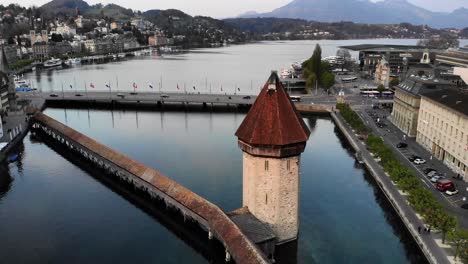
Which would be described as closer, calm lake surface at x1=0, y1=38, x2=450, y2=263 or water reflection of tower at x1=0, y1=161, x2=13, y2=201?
calm lake surface at x1=0, y1=38, x2=450, y2=263

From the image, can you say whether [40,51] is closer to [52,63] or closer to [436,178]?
[52,63]

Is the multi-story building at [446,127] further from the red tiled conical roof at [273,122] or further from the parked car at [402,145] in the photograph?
the red tiled conical roof at [273,122]

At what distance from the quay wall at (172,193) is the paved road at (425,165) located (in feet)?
52.0

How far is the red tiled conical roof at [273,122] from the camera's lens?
2467 centimetres

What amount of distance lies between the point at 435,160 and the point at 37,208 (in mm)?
37263

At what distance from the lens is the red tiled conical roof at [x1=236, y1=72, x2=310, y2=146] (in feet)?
80.9

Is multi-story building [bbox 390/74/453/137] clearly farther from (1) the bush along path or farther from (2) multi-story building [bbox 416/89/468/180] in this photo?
(1) the bush along path

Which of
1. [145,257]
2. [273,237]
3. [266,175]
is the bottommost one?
[145,257]

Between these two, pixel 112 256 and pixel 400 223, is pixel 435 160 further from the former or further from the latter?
pixel 112 256

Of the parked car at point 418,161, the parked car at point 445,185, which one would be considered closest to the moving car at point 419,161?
the parked car at point 418,161

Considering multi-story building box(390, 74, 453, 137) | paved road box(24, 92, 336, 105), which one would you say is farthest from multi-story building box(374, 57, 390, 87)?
multi-story building box(390, 74, 453, 137)

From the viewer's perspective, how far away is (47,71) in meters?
148

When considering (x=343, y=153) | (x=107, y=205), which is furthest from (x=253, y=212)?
(x=343, y=153)

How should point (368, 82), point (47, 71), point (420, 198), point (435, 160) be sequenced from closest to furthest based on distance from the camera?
point (420, 198)
point (435, 160)
point (368, 82)
point (47, 71)
